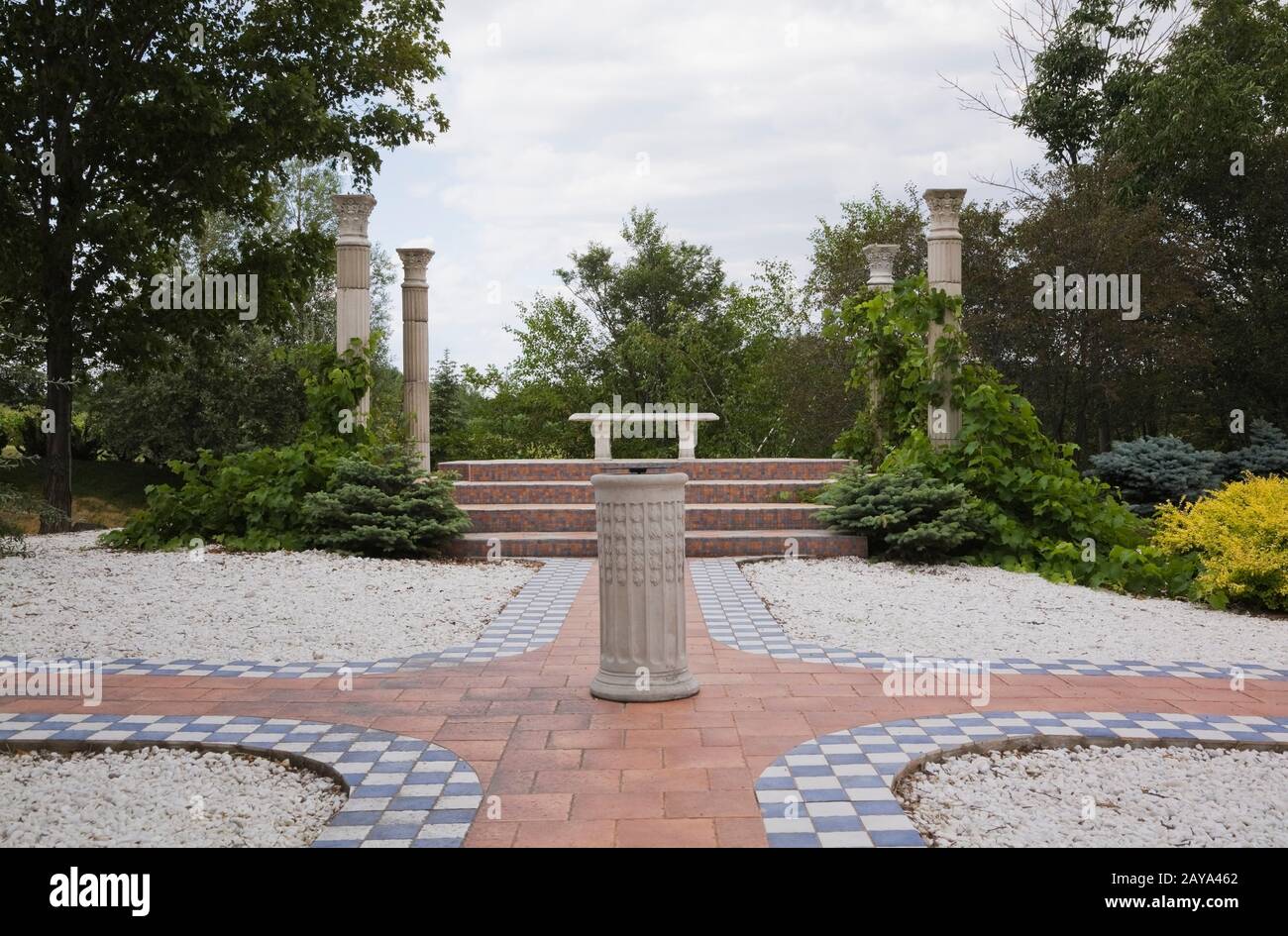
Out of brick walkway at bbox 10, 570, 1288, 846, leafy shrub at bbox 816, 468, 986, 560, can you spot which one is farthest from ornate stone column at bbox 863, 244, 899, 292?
brick walkway at bbox 10, 570, 1288, 846

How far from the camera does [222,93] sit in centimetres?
1195

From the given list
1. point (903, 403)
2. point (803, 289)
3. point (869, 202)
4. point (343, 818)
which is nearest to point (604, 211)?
point (803, 289)

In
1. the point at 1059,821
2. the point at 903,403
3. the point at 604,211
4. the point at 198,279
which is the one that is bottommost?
the point at 1059,821

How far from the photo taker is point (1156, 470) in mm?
12617

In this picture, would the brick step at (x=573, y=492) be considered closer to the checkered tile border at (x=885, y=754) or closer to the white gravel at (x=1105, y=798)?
Answer: the checkered tile border at (x=885, y=754)

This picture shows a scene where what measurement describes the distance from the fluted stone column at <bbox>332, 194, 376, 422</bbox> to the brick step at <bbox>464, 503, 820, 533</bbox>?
177 centimetres

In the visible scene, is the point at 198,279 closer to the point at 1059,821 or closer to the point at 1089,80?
the point at 1059,821

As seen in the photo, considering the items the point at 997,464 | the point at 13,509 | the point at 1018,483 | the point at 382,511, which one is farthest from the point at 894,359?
the point at 13,509

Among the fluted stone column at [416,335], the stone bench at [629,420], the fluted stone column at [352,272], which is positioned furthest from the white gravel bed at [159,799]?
the stone bench at [629,420]

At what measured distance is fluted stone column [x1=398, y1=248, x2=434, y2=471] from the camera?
1234cm

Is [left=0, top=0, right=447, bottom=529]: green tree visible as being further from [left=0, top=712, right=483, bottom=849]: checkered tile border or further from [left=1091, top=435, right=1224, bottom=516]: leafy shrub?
[left=1091, top=435, right=1224, bottom=516]: leafy shrub

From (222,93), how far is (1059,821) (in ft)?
39.0

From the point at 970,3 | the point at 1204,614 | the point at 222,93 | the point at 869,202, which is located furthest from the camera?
the point at 869,202
